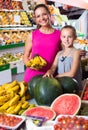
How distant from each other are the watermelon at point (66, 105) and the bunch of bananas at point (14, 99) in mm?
210

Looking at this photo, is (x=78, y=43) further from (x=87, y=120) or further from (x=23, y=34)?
(x=87, y=120)

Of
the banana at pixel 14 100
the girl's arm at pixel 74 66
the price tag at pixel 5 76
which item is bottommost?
the price tag at pixel 5 76

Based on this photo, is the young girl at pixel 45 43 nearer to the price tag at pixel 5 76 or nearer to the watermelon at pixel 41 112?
the watermelon at pixel 41 112

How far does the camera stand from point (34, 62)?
2475 mm

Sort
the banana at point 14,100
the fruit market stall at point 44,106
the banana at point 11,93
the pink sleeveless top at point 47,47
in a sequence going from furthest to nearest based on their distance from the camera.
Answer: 1. the pink sleeveless top at point 47,47
2. the banana at point 11,93
3. the banana at point 14,100
4. the fruit market stall at point 44,106

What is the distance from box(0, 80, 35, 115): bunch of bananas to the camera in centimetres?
204

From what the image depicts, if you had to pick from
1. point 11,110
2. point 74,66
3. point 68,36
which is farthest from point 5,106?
point 68,36

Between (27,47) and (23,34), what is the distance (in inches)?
108

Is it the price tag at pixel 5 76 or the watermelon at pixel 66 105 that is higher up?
the watermelon at pixel 66 105

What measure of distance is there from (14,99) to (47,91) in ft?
0.86

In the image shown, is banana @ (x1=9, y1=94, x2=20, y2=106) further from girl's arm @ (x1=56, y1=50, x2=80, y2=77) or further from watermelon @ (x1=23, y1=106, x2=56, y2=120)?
girl's arm @ (x1=56, y1=50, x2=80, y2=77)

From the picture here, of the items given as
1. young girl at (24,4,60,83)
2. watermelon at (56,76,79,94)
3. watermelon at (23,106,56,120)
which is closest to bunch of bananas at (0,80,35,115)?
watermelon at (23,106,56,120)

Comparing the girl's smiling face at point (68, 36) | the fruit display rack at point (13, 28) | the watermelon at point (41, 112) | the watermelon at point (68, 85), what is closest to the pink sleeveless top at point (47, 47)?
the girl's smiling face at point (68, 36)

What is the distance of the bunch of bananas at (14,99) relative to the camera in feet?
6.70
